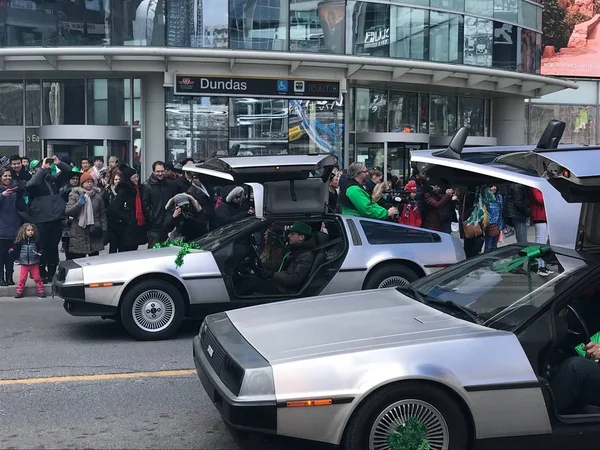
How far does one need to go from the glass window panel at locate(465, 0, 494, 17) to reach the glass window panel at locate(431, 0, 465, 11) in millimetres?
229

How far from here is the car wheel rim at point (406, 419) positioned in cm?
395

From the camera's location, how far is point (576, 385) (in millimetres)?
4160

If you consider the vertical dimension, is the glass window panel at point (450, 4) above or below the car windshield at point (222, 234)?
above

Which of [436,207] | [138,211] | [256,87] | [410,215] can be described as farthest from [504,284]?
[256,87]

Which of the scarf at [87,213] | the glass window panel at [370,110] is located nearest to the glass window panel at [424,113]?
the glass window panel at [370,110]

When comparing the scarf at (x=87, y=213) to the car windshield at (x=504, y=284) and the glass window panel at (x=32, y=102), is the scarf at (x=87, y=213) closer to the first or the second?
the car windshield at (x=504, y=284)

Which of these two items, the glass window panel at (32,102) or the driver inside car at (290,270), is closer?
the driver inside car at (290,270)

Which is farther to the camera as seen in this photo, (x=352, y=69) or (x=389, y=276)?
(x=352, y=69)

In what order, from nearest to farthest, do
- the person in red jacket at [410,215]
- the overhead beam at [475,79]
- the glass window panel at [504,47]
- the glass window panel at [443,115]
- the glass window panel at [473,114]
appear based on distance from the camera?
1. the person in red jacket at [410,215]
2. the overhead beam at [475,79]
3. the glass window panel at [504,47]
4. the glass window panel at [443,115]
5. the glass window panel at [473,114]

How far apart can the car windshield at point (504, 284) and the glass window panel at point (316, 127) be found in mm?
15536

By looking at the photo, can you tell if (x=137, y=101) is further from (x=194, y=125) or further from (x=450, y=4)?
(x=450, y=4)

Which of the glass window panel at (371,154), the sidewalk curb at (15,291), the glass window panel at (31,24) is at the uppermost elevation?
the glass window panel at (31,24)

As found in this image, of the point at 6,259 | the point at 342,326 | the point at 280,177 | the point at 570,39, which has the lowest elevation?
the point at 6,259

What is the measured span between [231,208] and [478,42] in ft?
45.5
